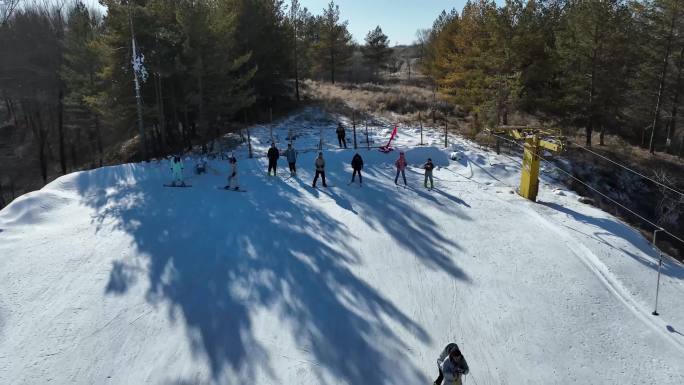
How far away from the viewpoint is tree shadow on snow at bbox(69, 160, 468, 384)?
8.89m

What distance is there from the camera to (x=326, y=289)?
1108 cm

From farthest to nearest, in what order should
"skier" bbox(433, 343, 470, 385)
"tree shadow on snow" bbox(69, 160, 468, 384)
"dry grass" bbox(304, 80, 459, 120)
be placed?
"dry grass" bbox(304, 80, 459, 120) → "tree shadow on snow" bbox(69, 160, 468, 384) → "skier" bbox(433, 343, 470, 385)

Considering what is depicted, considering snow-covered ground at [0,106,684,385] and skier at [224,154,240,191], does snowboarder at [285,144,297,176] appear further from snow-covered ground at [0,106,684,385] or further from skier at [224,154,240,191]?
skier at [224,154,240,191]

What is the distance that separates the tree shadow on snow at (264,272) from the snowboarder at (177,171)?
0.52m

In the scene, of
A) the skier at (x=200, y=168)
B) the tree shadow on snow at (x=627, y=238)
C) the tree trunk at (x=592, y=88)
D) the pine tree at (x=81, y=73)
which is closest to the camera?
the tree shadow on snow at (x=627, y=238)

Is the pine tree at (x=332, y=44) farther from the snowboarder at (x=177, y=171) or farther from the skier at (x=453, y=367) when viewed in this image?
the skier at (x=453, y=367)

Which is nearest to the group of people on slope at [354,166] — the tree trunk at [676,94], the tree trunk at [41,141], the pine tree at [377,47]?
the tree trunk at [676,94]

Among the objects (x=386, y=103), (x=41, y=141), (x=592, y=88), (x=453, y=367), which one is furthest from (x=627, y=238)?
(x=41, y=141)

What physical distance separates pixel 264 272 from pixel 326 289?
1.77 meters

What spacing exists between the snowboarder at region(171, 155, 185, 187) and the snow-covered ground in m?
0.83

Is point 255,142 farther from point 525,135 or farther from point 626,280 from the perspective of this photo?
point 626,280

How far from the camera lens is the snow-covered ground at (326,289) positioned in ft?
28.3

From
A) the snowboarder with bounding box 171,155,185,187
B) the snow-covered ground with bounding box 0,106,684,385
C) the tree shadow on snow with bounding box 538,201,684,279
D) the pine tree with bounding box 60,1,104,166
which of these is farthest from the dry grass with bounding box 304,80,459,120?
the tree shadow on snow with bounding box 538,201,684,279

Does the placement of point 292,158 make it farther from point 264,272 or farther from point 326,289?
point 326,289
